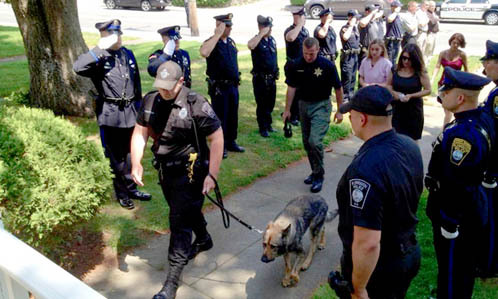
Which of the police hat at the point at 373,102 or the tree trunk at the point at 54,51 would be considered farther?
the tree trunk at the point at 54,51

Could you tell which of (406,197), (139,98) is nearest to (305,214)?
(406,197)

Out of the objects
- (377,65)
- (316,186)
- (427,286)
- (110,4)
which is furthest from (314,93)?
(110,4)

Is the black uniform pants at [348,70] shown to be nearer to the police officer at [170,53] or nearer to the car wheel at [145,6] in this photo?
the police officer at [170,53]

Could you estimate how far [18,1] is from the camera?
8242 millimetres

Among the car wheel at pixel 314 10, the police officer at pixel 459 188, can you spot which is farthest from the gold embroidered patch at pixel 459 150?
the car wheel at pixel 314 10

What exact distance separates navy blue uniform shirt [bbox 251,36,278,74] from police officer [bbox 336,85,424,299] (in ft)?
17.6

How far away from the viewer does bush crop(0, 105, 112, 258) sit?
150 inches

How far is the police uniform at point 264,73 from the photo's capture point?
8227 millimetres

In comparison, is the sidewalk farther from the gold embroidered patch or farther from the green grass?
the gold embroidered patch

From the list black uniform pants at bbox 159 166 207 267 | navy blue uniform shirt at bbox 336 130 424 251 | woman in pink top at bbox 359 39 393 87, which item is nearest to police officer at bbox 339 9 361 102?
woman in pink top at bbox 359 39 393 87

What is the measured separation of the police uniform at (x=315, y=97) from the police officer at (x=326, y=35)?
3474mm

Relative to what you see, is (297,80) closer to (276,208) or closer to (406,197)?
(276,208)

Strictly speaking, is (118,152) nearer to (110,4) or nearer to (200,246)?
(200,246)

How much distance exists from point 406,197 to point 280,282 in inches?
79.5
